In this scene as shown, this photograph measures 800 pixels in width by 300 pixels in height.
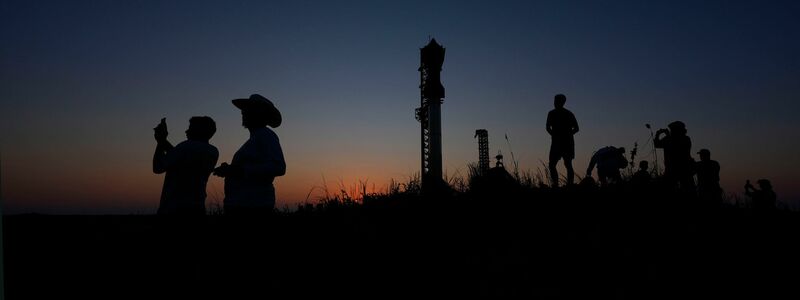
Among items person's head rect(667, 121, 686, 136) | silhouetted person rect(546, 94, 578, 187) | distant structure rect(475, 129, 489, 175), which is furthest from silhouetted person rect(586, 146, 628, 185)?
distant structure rect(475, 129, 489, 175)

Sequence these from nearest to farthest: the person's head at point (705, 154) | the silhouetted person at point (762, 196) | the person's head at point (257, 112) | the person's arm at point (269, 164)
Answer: the person's arm at point (269, 164) → the person's head at point (257, 112) → the silhouetted person at point (762, 196) → the person's head at point (705, 154)

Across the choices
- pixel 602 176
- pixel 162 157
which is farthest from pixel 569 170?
pixel 162 157

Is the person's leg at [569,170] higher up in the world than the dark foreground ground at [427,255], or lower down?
higher up

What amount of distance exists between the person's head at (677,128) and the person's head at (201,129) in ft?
21.2

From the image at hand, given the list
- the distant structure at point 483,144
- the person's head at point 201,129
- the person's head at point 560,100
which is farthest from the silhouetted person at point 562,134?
the distant structure at point 483,144

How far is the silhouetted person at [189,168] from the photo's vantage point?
4137mm

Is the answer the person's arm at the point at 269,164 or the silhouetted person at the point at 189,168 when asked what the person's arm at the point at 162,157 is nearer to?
the silhouetted person at the point at 189,168

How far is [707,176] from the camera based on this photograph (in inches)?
320

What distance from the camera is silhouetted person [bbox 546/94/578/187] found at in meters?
7.93

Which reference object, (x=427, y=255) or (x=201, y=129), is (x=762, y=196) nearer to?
(x=427, y=255)

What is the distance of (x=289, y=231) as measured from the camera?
17.2 feet

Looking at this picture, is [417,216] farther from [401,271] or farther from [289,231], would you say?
[401,271]

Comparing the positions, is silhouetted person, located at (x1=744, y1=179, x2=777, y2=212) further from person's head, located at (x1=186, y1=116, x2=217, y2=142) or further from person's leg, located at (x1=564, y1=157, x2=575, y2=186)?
person's head, located at (x1=186, y1=116, x2=217, y2=142)

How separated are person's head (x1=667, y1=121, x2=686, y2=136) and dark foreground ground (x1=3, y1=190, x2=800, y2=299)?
2.03 metres
